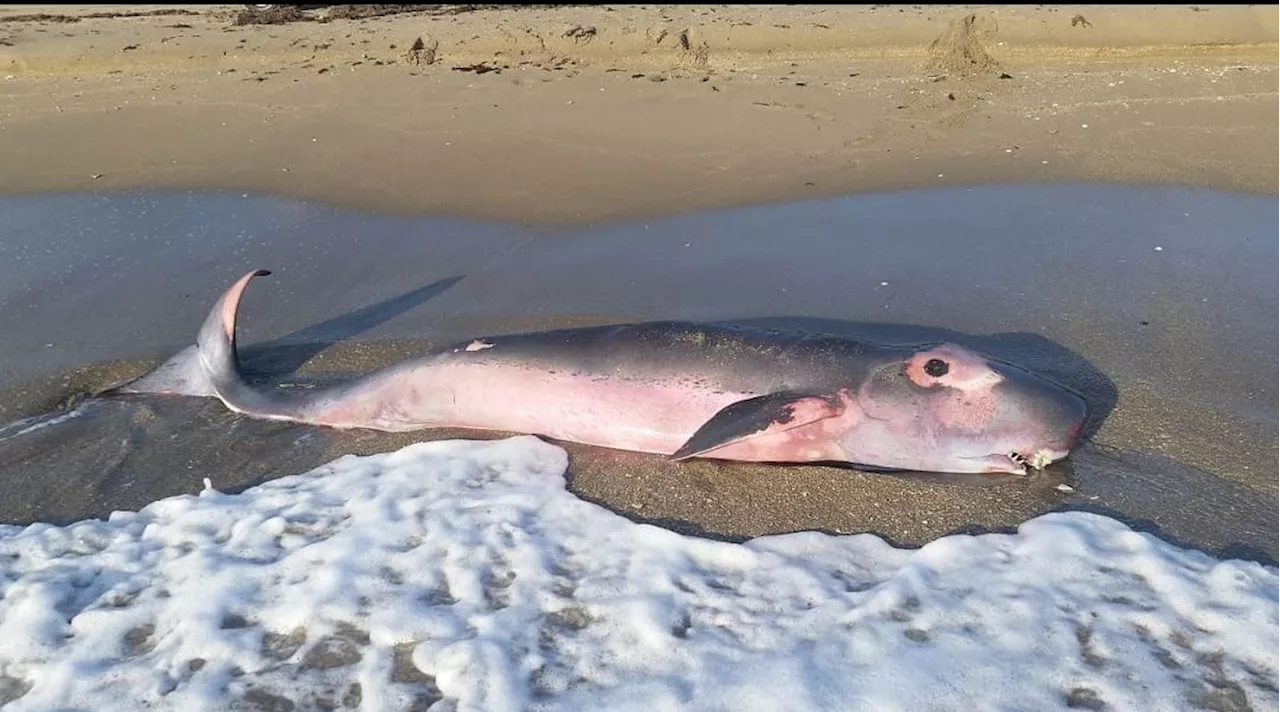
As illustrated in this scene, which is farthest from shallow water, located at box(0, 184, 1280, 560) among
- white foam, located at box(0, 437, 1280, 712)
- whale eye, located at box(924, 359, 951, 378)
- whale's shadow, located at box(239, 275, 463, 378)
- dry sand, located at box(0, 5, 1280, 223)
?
dry sand, located at box(0, 5, 1280, 223)

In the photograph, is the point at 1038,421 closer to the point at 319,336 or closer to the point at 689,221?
the point at 689,221

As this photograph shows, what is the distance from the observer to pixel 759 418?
3721 mm

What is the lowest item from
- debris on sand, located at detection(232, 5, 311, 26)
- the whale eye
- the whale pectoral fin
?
the whale pectoral fin

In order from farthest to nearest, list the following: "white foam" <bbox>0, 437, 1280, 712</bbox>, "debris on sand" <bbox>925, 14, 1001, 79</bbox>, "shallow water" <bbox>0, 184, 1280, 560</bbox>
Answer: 1. "debris on sand" <bbox>925, 14, 1001, 79</bbox>
2. "shallow water" <bbox>0, 184, 1280, 560</bbox>
3. "white foam" <bbox>0, 437, 1280, 712</bbox>

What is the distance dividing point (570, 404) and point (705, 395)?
596 millimetres

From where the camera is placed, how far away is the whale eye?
3.85 m

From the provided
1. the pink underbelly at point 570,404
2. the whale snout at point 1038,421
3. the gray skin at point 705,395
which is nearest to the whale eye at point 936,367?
the gray skin at point 705,395

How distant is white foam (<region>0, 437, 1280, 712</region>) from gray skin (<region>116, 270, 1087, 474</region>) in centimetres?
48

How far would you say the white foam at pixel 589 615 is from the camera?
2723 millimetres

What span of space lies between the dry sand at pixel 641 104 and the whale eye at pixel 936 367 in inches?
124

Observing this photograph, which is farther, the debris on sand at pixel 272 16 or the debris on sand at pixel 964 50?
the debris on sand at pixel 272 16

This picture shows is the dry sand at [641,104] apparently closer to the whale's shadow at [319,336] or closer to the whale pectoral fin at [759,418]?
the whale's shadow at [319,336]

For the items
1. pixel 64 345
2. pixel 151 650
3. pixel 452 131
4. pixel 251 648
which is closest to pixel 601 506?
pixel 251 648

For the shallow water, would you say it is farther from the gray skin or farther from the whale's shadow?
the gray skin
